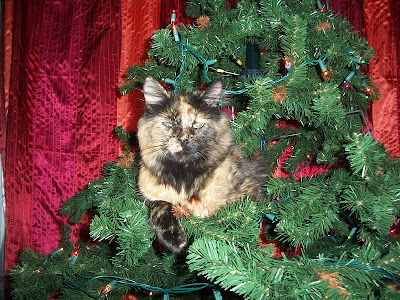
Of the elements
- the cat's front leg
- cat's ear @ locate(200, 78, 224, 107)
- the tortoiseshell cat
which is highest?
cat's ear @ locate(200, 78, 224, 107)

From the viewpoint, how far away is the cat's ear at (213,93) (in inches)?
42.3

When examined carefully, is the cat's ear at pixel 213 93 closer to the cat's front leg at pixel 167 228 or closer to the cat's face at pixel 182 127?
the cat's face at pixel 182 127

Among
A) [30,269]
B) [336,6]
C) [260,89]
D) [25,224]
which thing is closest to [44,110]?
[25,224]

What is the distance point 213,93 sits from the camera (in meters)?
1.10

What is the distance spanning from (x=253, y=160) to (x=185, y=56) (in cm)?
51

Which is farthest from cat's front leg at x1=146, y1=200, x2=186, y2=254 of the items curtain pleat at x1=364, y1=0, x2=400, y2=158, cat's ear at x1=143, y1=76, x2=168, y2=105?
curtain pleat at x1=364, y1=0, x2=400, y2=158

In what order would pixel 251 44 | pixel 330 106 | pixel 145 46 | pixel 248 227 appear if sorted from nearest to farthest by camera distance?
pixel 248 227 → pixel 330 106 → pixel 251 44 → pixel 145 46

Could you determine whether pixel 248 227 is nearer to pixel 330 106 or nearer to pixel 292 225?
pixel 292 225

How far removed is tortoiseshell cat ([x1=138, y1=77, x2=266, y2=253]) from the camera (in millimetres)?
1026

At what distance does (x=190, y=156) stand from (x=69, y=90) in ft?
4.05

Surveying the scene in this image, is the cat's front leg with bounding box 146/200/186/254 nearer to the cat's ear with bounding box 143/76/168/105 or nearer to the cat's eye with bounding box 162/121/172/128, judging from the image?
the cat's eye with bounding box 162/121/172/128

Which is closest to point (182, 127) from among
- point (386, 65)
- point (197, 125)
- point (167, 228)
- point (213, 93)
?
point (197, 125)

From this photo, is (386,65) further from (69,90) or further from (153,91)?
(69,90)

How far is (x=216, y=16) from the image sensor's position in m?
1.05
